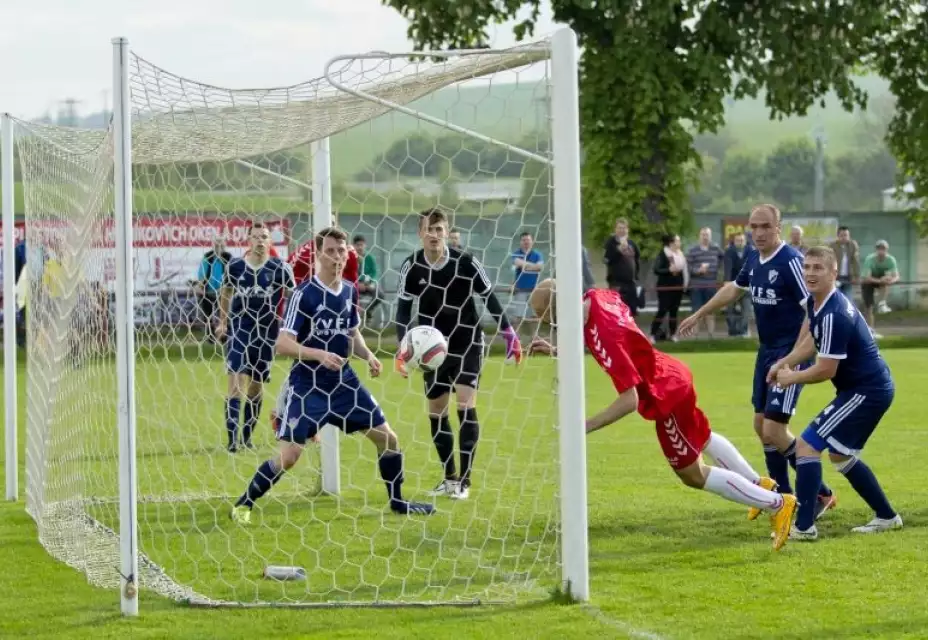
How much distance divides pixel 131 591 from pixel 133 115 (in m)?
2.24

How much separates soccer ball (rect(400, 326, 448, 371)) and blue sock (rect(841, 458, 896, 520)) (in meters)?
2.28

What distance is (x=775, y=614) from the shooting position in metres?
5.85

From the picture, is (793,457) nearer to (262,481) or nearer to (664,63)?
(262,481)

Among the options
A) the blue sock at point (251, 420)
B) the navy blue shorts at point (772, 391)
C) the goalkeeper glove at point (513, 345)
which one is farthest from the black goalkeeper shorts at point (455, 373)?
the blue sock at point (251, 420)

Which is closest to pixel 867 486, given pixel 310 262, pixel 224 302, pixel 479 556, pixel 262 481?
pixel 479 556

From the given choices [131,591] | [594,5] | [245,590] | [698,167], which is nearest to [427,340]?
[245,590]

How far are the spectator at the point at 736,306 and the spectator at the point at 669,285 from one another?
0.74 metres

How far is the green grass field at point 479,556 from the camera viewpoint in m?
5.82

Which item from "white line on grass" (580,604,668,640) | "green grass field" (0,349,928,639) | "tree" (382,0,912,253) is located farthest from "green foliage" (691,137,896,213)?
"white line on grass" (580,604,668,640)

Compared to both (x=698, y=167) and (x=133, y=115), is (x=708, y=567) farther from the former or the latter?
(x=698, y=167)

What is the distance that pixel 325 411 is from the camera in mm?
7734

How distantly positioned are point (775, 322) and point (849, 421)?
0.93m

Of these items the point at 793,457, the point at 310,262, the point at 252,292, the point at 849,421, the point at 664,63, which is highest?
the point at 664,63

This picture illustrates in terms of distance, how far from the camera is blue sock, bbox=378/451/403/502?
26.3 ft
